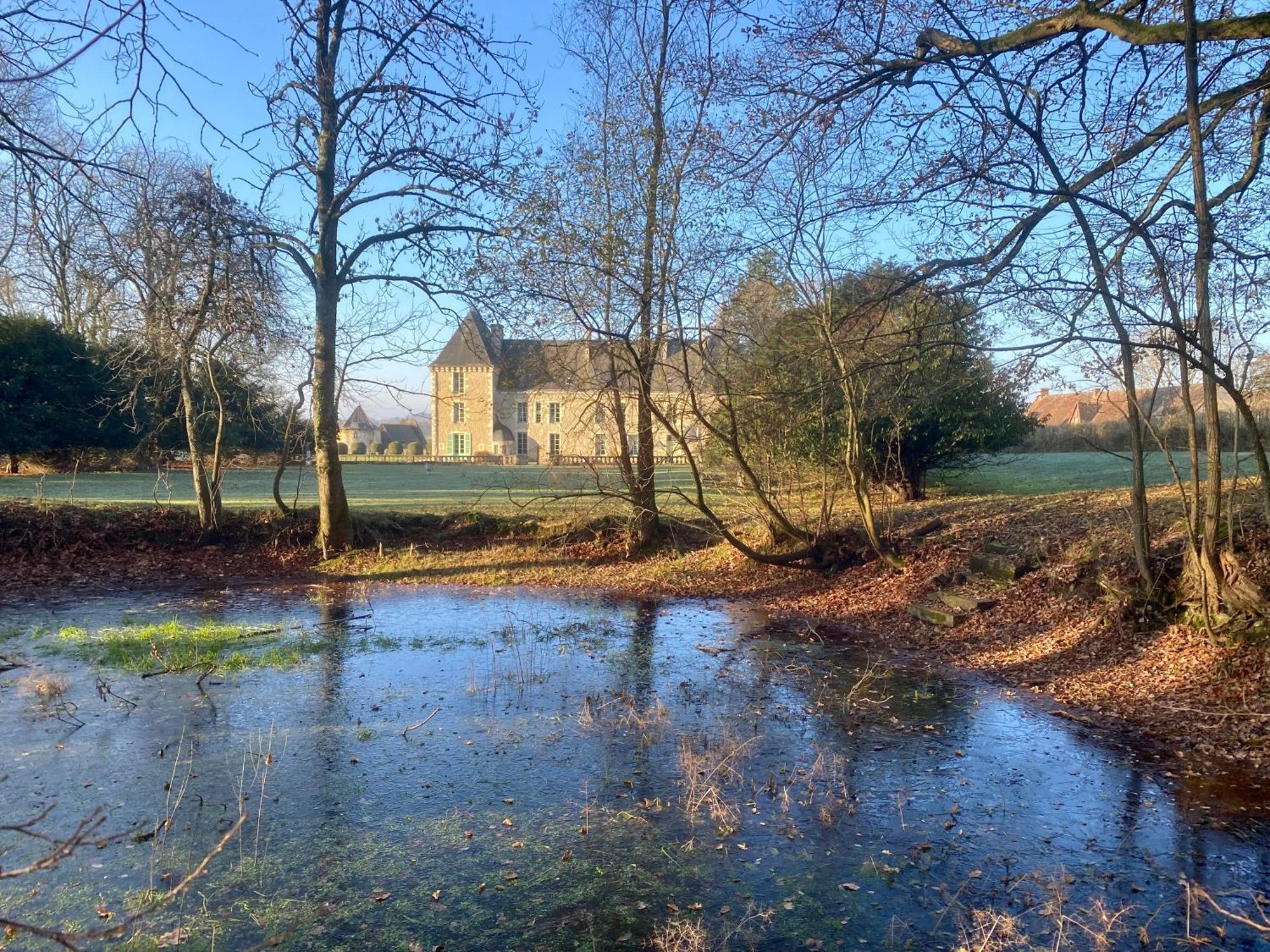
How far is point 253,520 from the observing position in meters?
16.3

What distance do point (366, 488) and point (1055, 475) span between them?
58.8 feet

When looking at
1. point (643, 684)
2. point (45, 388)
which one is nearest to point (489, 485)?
point (643, 684)

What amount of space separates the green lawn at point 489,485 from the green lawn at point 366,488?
0.10 feet

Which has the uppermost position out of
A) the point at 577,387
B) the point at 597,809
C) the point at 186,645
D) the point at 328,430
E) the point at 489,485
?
the point at 577,387

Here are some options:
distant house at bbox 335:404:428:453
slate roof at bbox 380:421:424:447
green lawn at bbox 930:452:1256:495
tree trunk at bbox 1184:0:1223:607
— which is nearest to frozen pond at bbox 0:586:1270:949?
tree trunk at bbox 1184:0:1223:607

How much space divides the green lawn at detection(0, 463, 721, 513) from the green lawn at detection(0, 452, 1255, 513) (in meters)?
0.03

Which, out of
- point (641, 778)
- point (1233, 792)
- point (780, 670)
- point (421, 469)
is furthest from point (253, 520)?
point (421, 469)

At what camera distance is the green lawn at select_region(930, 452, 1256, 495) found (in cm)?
1598

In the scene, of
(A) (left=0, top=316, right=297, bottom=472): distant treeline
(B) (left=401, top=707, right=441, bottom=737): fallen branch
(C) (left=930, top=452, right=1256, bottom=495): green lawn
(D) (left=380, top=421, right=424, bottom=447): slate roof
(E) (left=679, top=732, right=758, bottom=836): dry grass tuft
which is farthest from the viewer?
(D) (left=380, top=421, right=424, bottom=447): slate roof

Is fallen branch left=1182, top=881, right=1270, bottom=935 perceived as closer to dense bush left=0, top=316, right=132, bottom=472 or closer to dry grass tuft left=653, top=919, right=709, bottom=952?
dry grass tuft left=653, top=919, right=709, bottom=952

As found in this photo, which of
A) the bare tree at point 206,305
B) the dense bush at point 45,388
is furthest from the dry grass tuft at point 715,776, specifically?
the dense bush at point 45,388

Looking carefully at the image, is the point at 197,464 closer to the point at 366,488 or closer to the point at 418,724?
the point at 366,488

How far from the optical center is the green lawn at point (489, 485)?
16.1m

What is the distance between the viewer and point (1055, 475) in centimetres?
1867
